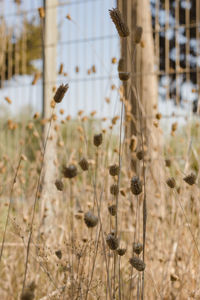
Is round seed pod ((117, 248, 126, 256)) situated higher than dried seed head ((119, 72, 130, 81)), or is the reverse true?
dried seed head ((119, 72, 130, 81))

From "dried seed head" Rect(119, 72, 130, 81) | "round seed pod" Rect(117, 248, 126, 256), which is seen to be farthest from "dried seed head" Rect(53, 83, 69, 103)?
"round seed pod" Rect(117, 248, 126, 256)

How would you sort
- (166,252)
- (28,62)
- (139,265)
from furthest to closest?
(28,62), (166,252), (139,265)

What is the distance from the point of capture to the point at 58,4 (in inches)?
122

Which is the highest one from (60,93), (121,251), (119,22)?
(119,22)

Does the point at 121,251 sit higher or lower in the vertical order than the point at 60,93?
lower

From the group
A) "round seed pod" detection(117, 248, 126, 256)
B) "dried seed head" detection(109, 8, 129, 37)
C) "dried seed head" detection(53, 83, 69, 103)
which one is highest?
"dried seed head" detection(109, 8, 129, 37)

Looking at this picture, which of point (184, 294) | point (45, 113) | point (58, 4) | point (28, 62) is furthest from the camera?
point (28, 62)

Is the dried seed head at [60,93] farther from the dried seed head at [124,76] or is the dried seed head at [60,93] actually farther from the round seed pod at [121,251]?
the round seed pod at [121,251]

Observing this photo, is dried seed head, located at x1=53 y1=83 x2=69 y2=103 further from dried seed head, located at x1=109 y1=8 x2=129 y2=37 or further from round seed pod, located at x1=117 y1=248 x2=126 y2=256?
round seed pod, located at x1=117 y1=248 x2=126 y2=256

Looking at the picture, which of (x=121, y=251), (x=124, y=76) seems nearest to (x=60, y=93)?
(x=124, y=76)

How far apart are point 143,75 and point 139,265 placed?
1821mm

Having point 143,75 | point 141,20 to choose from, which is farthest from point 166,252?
point 141,20

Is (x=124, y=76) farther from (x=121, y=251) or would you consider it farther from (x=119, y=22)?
(x=121, y=251)

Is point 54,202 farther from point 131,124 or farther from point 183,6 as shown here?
point 183,6
